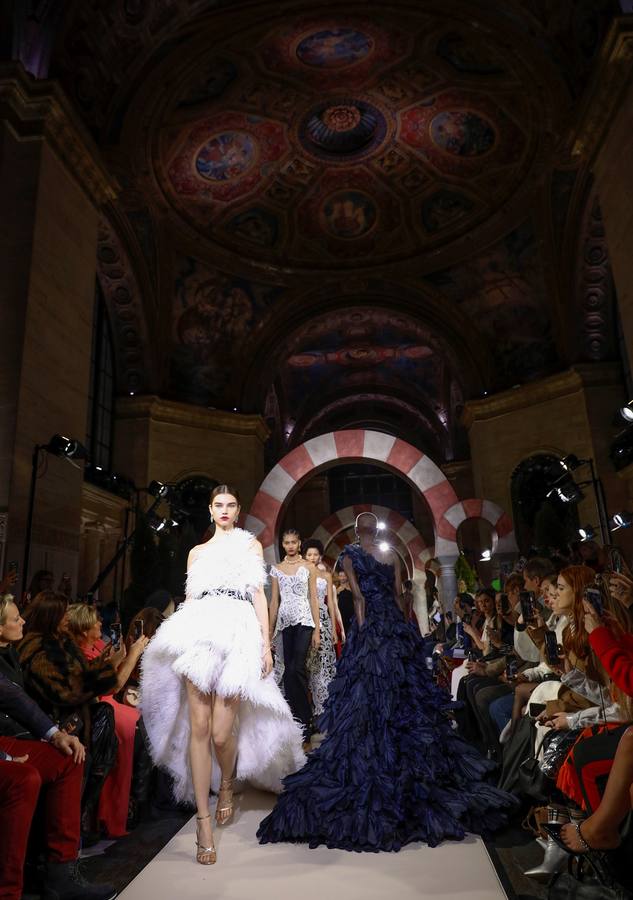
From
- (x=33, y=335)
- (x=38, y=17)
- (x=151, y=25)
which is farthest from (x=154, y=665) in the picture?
(x=151, y=25)

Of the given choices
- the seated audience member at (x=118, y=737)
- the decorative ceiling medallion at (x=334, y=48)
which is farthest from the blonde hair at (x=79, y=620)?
the decorative ceiling medallion at (x=334, y=48)

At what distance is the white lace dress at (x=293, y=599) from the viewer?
6.22m

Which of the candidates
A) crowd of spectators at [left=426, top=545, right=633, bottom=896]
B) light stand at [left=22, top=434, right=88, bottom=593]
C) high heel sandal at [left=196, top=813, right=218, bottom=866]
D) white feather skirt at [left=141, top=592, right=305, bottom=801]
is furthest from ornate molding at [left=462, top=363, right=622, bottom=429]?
high heel sandal at [left=196, top=813, right=218, bottom=866]

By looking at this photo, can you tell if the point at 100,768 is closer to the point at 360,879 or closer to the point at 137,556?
the point at 360,879

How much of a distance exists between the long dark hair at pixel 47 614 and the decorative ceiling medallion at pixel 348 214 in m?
19.0

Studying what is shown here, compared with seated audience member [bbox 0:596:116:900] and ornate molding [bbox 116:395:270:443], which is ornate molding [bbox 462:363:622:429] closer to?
ornate molding [bbox 116:395:270:443]

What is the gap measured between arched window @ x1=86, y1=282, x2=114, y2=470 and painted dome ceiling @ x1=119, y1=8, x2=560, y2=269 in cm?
395

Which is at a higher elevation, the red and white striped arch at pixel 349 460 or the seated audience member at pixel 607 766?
the red and white striped arch at pixel 349 460

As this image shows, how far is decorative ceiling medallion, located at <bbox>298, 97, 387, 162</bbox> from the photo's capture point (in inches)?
672

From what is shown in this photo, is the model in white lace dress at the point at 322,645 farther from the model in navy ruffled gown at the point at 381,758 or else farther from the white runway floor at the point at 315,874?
the white runway floor at the point at 315,874

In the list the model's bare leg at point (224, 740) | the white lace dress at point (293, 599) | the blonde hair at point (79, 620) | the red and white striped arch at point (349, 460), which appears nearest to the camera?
the model's bare leg at point (224, 740)

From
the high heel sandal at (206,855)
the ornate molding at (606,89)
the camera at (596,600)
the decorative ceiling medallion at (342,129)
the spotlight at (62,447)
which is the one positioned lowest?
the high heel sandal at (206,855)

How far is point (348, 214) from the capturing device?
67.5ft

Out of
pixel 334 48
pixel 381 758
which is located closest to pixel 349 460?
pixel 381 758
